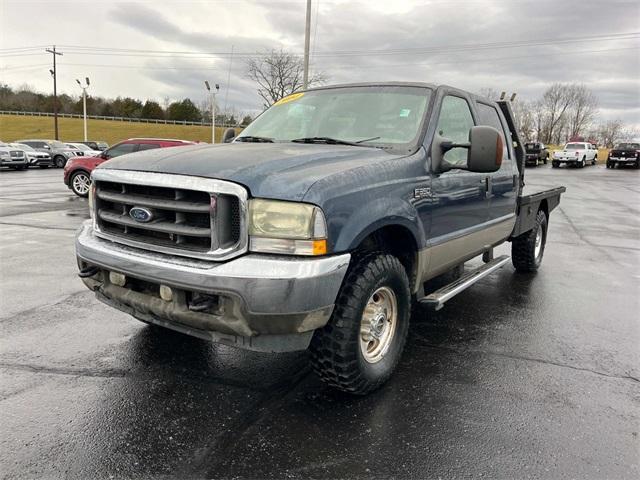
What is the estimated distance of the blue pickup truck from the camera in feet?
8.43

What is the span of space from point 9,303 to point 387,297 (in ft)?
12.2

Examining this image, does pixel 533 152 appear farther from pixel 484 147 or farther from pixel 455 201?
A: pixel 484 147

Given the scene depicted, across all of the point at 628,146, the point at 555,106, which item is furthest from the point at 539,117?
the point at 628,146

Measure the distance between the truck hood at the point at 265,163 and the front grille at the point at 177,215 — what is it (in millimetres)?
76

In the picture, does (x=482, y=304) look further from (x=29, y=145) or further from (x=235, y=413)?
(x=29, y=145)

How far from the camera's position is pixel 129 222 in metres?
3.01

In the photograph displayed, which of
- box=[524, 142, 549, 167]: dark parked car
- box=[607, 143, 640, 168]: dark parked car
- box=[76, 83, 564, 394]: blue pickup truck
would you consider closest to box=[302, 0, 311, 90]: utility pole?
box=[76, 83, 564, 394]: blue pickup truck

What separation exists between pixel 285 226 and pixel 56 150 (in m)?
32.4

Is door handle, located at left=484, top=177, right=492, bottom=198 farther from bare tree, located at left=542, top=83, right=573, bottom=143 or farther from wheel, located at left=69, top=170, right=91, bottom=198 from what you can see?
bare tree, located at left=542, top=83, right=573, bottom=143

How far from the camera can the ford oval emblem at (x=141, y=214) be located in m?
2.88

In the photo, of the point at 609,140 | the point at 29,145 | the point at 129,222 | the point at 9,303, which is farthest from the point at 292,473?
the point at 609,140

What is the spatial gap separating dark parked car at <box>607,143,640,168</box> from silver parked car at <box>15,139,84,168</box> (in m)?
39.0

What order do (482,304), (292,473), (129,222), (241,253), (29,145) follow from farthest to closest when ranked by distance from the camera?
(29,145) < (482,304) < (129,222) < (241,253) < (292,473)

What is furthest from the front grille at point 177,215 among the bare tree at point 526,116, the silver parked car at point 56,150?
the bare tree at point 526,116
